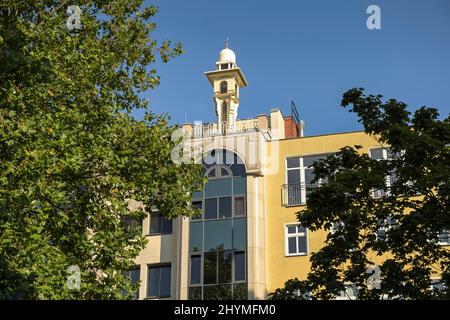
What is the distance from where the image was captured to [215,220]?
35062mm

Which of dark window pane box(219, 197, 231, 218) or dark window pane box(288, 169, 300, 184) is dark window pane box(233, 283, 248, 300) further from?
dark window pane box(288, 169, 300, 184)

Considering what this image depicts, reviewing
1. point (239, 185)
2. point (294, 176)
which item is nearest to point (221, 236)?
point (239, 185)

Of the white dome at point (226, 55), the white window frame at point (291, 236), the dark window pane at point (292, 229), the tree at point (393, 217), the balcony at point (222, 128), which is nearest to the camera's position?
the tree at point (393, 217)

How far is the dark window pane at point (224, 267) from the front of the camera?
110 feet

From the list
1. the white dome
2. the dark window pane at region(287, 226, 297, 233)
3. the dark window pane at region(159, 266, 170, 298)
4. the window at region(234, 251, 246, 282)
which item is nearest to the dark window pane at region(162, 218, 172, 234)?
the dark window pane at region(159, 266, 170, 298)

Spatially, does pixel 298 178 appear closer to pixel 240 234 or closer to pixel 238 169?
pixel 238 169

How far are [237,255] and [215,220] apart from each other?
2205 millimetres

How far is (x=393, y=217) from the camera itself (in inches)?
695

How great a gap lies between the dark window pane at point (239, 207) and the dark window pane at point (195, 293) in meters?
4.22

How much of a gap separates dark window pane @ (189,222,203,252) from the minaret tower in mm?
10500

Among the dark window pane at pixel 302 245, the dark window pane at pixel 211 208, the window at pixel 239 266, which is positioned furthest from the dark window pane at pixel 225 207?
the dark window pane at pixel 302 245

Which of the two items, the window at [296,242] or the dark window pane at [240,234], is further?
the window at [296,242]

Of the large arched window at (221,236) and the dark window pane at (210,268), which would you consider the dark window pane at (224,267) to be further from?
the dark window pane at (210,268)

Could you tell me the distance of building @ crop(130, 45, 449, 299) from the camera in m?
34.0
